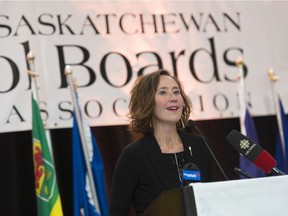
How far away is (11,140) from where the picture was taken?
4027 mm

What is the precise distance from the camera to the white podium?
1818mm

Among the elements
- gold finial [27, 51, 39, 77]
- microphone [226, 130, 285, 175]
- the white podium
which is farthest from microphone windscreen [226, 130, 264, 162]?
gold finial [27, 51, 39, 77]

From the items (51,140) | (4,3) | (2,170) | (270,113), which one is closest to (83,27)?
(4,3)

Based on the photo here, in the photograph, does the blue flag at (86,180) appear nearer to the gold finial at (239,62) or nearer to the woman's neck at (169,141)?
the woman's neck at (169,141)

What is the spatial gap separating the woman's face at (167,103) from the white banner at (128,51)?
4.33ft

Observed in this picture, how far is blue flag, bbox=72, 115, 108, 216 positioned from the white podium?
6.68 feet

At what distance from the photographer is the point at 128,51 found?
428 centimetres

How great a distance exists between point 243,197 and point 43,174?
209 cm

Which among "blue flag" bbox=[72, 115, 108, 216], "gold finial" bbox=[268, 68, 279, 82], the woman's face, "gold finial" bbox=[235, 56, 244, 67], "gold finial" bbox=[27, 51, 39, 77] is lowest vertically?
"blue flag" bbox=[72, 115, 108, 216]

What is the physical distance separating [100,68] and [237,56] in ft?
3.74

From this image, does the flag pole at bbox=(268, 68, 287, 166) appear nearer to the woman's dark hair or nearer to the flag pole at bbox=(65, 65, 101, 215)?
the flag pole at bbox=(65, 65, 101, 215)

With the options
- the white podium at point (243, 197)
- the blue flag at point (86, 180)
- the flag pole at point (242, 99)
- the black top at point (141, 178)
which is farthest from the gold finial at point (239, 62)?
the white podium at point (243, 197)

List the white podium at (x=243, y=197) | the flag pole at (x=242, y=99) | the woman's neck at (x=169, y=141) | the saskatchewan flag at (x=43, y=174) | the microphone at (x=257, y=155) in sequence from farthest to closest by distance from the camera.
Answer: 1. the flag pole at (x=242, y=99)
2. the saskatchewan flag at (x=43, y=174)
3. the woman's neck at (x=169, y=141)
4. the microphone at (x=257, y=155)
5. the white podium at (x=243, y=197)

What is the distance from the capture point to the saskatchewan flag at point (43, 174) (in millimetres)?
3660
